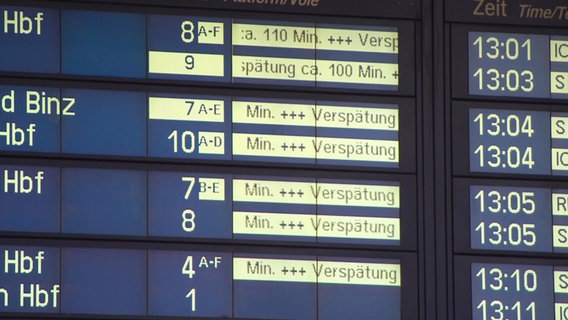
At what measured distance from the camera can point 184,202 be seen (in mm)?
8914

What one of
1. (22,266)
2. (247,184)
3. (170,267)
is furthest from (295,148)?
(22,266)

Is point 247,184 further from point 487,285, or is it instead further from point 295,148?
point 487,285

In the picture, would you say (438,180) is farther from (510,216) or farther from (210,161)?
(210,161)

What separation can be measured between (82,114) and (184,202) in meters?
0.64

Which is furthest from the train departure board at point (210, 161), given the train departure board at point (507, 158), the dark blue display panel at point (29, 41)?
the train departure board at point (507, 158)

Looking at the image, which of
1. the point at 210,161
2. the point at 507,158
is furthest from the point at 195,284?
the point at 507,158

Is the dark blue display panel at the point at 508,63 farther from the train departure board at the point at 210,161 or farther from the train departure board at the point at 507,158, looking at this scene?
the train departure board at the point at 210,161

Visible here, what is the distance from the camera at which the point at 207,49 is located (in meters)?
9.12

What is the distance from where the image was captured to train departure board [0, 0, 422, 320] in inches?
346

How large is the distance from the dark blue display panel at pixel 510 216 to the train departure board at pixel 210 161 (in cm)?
23

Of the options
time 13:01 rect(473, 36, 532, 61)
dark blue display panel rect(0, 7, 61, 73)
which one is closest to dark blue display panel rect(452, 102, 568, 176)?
time 13:01 rect(473, 36, 532, 61)

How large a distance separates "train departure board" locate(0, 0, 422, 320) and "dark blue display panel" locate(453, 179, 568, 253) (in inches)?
9.2

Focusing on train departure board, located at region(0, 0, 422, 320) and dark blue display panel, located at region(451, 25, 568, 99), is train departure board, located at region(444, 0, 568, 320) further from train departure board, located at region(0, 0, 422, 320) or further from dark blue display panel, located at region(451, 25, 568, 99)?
train departure board, located at region(0, 0, 422, 320)

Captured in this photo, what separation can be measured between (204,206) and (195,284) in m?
0.38
